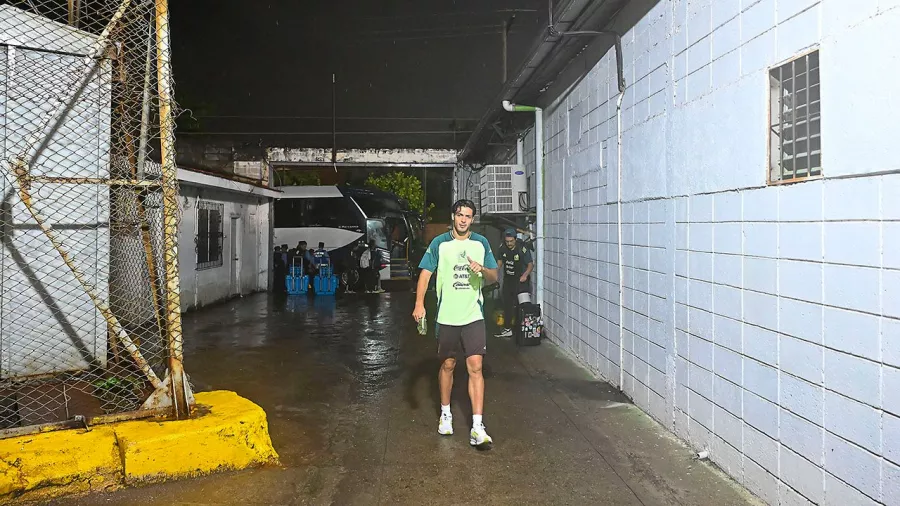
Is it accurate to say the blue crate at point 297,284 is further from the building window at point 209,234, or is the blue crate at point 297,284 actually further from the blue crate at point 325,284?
the building window at point 209,234

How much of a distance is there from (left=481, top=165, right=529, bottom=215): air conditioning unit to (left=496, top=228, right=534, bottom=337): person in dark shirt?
0.64 meters

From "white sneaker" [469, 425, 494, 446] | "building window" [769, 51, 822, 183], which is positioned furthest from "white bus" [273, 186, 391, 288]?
"building window" [769, 51, 822, 183]

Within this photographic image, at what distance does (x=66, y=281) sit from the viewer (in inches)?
257

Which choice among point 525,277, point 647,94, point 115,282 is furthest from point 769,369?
Answer: point 115,282

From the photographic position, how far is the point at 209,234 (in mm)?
14164

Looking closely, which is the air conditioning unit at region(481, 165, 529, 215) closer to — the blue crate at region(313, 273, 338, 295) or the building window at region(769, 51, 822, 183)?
the building window at region(769, 51, 822, 183)

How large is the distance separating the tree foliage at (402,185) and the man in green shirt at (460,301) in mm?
30512

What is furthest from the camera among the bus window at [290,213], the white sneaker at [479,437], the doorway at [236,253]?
the bus window at [290,213]

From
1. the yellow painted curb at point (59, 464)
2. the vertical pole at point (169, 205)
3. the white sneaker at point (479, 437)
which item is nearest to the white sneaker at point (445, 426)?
the white sneaker at point (479, 437)

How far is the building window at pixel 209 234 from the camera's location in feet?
44.5

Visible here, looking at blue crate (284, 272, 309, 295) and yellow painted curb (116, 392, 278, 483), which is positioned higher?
blue crate (284, 272, 309, 295)

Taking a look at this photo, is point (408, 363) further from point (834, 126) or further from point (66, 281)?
point (834, 126)

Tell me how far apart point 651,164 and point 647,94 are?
624 mm

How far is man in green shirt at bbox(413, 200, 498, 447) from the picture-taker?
198 inches
